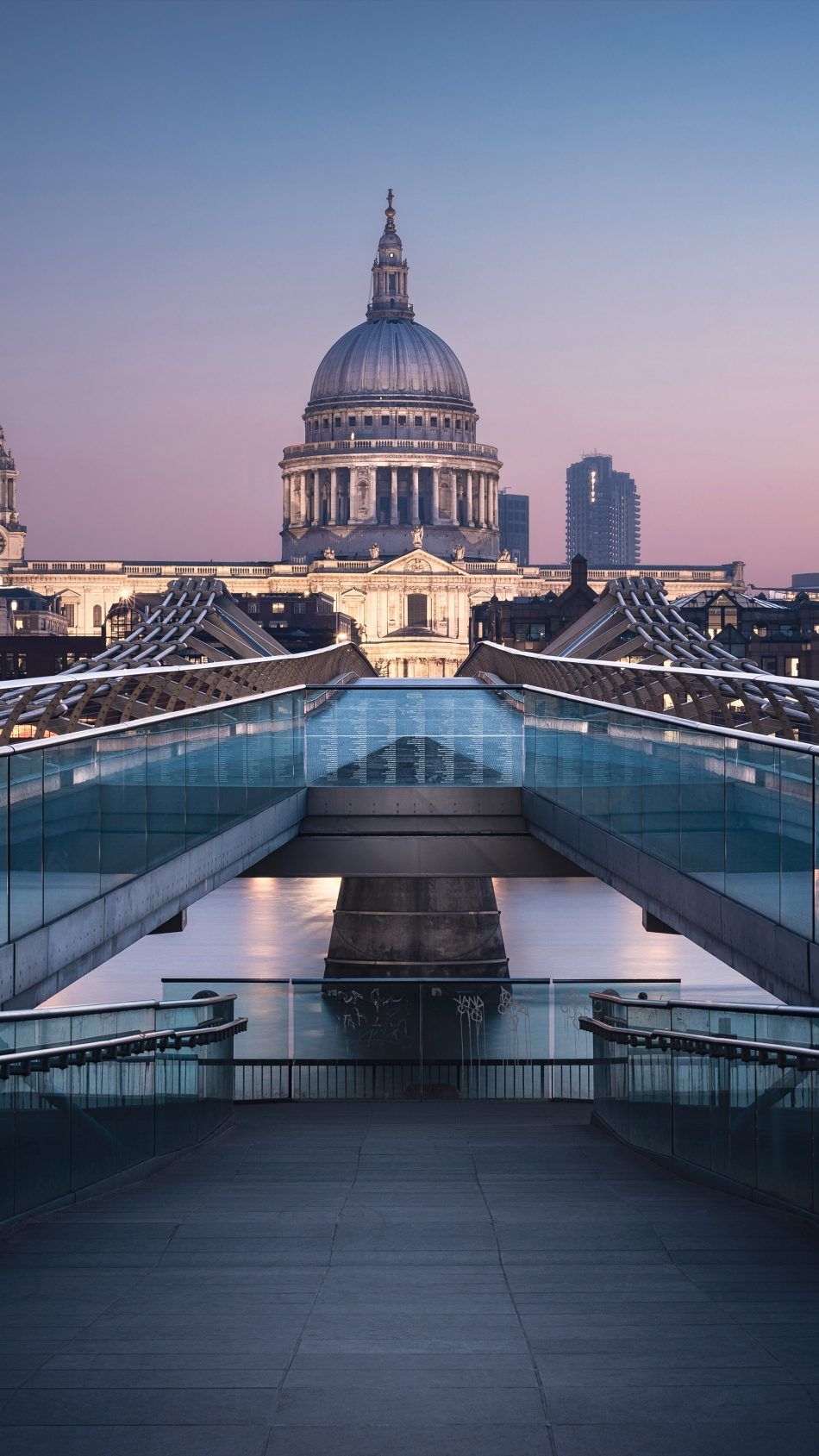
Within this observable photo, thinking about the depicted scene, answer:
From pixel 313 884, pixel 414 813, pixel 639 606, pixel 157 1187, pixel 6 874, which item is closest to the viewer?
pixel 6 874

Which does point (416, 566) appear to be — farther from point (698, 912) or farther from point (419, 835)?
point (698, 912)

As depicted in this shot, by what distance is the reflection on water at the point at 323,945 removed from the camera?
1715 inches

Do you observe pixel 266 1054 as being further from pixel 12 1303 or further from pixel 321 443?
pixel 321 443

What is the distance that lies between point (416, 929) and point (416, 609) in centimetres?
14699

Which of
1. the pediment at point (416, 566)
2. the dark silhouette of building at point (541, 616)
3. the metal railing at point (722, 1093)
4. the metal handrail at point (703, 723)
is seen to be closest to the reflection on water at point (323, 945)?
the metal handrail at point (703, 723)

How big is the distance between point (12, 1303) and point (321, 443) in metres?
193

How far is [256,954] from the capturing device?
5022 centimetres

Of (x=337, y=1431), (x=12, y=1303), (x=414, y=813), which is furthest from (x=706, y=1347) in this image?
(x=414, y=813)

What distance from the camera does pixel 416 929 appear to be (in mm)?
41875

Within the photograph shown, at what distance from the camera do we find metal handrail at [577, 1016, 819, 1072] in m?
9.14

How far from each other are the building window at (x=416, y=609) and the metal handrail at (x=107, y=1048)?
17312 cm

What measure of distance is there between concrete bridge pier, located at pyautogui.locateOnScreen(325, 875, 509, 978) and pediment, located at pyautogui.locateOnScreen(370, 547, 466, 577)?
142 m

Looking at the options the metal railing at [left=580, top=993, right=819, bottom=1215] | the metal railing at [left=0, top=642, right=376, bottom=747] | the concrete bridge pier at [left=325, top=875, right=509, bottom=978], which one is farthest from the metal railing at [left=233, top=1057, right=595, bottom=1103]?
the concrete bridge pier at [left=325, top=875, right=509, bottom=978]

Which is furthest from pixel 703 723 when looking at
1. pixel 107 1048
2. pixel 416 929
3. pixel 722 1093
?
pixel 416 929
